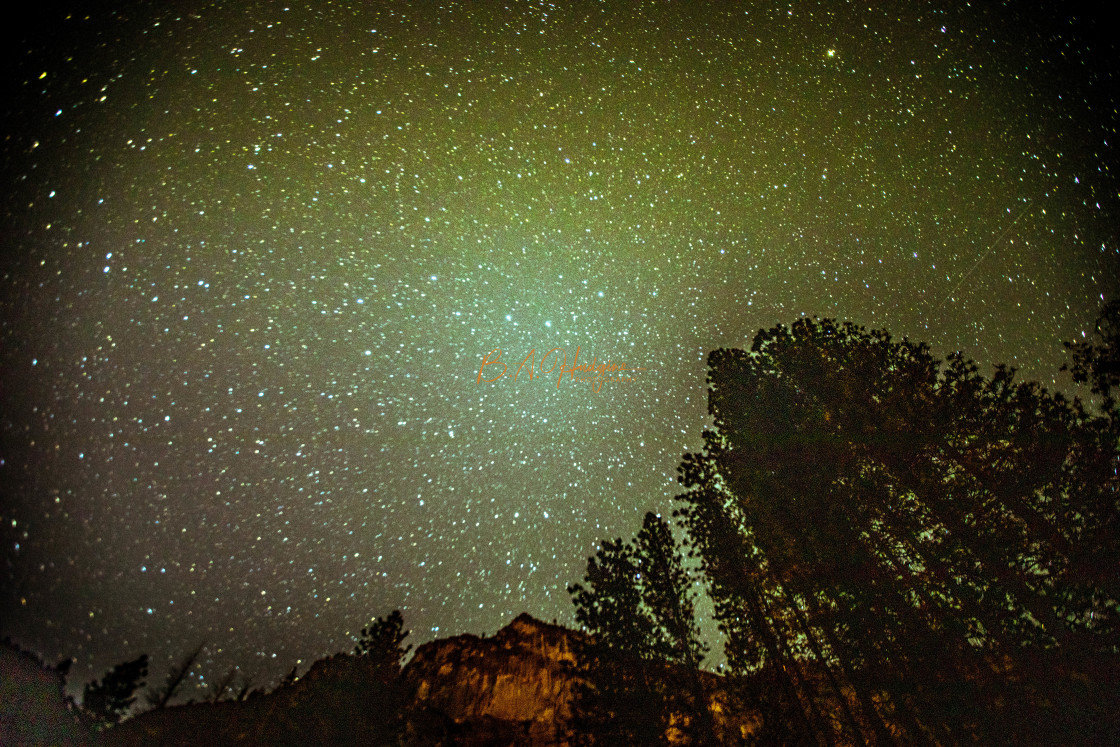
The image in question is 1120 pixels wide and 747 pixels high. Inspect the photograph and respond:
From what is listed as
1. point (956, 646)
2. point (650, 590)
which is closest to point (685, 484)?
point (650, 590)

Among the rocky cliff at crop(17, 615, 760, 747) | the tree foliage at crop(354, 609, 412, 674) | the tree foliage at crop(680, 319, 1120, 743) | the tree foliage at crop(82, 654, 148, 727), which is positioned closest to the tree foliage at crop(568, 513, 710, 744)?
the rocky cliff at crop(17, 615, 760, 747)

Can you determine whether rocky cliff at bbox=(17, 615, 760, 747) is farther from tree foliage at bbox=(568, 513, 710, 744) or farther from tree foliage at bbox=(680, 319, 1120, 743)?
tree foliage at bbox=(680, 319, 1120, 743)

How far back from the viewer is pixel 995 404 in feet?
26.9

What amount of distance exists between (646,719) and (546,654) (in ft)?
106

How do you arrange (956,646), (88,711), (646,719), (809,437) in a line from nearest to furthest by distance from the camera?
(956,646) → (809,437) → (646,719) → (88,711)

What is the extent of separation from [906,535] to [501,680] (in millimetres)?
38156

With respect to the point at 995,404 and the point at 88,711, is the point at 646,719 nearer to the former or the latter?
the point at 995,404

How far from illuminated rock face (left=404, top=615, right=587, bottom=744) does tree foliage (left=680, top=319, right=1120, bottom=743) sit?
24.9 meters

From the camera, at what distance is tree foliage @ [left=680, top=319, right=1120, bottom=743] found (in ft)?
21.6

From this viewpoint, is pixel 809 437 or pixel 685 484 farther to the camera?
pixel 685 484

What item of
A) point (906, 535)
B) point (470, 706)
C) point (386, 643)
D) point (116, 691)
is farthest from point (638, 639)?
point (116, 691)

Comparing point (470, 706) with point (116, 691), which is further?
point (116, 691)

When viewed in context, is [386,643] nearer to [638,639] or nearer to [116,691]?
[638,639]

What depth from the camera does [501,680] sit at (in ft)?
115
